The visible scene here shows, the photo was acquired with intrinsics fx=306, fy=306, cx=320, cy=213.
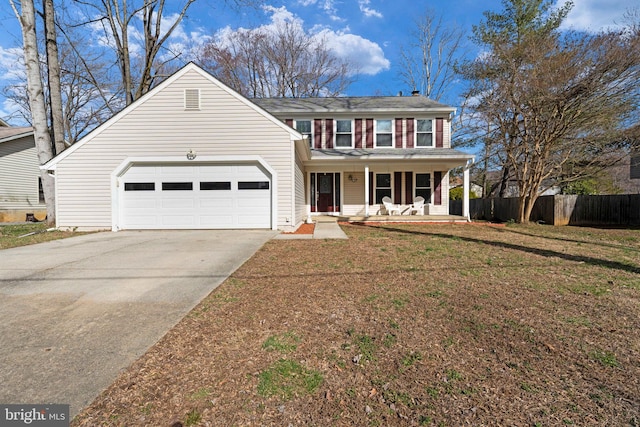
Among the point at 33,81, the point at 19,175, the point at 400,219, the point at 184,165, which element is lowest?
the point at 400,219

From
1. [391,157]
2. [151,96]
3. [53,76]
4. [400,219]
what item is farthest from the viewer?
[400,219]

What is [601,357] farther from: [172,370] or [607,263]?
[607,263]

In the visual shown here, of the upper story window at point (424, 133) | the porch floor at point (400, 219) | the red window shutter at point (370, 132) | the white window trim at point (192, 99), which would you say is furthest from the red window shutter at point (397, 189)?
the white window trim at point (192, 99)

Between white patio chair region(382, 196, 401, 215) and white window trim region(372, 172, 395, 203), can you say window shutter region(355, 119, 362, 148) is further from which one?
white patio chair region(382, 196, 401, 215)

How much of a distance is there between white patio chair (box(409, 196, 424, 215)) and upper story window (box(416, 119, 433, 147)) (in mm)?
2519

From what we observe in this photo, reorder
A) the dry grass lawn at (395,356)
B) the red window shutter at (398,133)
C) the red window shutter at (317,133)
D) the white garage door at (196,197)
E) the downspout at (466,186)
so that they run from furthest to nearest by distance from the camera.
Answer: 1. the red window shutter at (317,133)
2. the red window shutter at (398,133)
3. the downspout at (466,186)
4. the white garage door at (196,197)
5. the dry grass lawn at (395,356)

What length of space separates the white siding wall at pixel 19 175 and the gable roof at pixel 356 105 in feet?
45.0

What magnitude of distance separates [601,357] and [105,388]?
11.6 ft

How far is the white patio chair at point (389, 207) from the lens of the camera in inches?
545

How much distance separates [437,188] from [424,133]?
264cm

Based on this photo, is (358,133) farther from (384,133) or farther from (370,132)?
(384,133)

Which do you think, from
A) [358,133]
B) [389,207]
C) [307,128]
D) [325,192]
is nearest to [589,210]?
[389,207]

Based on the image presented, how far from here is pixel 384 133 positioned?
47.0ft

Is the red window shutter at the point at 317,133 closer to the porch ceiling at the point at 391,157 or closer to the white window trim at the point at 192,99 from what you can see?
the porch ceiling at the point at 391,157
